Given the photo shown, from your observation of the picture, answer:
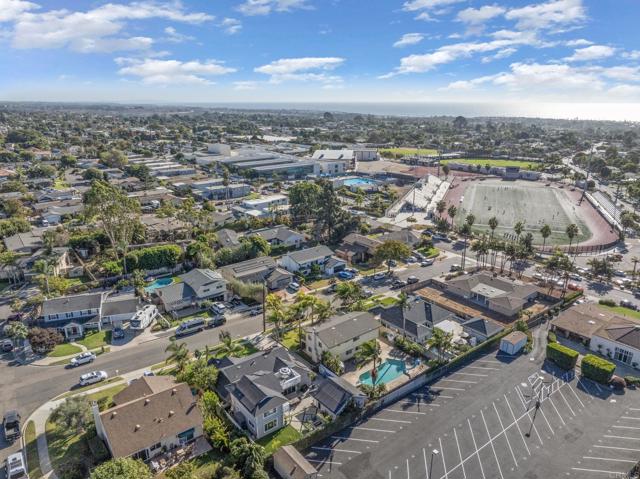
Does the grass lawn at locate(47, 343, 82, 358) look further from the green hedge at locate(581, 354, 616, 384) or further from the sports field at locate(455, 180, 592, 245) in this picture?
the sports field at locate(455, 180, 592, 245)

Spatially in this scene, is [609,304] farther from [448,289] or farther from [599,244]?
[599,244]

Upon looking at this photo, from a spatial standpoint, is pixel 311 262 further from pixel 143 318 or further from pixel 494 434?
pixel 494 434

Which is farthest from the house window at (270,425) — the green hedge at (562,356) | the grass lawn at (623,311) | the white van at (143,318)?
the grass lawn at (623,311)

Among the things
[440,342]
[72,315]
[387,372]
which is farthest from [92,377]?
[440,342]

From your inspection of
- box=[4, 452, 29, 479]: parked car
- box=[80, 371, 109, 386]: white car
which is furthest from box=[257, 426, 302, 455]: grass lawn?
box=[80, 371, 109, 386]: white car

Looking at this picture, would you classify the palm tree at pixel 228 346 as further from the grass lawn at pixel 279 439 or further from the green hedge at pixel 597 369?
the green hedge at pixel 597 369
